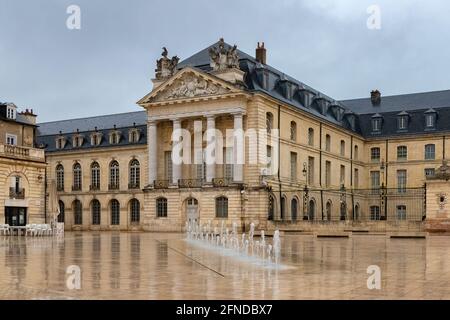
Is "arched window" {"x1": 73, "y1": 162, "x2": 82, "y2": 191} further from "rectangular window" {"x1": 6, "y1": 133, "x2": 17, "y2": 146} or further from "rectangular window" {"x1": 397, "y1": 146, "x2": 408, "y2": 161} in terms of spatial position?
"rectangular window" {"x1": 397, "y1": 146, "x2": 408, "y2": 161}

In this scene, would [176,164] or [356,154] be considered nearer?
[176,164]

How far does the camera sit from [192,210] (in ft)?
170

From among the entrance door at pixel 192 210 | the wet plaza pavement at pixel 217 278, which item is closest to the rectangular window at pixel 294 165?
the entrance door at pixel 192 210

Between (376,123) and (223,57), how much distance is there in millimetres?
24484

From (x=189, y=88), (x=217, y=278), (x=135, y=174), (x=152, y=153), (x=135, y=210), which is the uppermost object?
(x=189, y=88)

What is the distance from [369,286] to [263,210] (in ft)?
124

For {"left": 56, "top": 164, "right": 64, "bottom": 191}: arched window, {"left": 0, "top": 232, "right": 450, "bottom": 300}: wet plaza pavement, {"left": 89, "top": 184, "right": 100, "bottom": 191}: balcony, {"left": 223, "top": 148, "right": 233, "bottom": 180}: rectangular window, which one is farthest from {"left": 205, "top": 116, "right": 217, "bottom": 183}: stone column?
{"left": 0, "top": 232, "right": 450, "bottom": 300}: wet plaza pavement

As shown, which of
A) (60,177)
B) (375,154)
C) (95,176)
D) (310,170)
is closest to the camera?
(310,170)

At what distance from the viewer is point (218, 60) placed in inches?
2009

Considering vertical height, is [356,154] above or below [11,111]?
below

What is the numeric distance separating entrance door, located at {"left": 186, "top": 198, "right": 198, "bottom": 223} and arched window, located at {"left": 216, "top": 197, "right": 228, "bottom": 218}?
78.6 inches

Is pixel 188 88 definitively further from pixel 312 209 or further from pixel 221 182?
pixel 312 209

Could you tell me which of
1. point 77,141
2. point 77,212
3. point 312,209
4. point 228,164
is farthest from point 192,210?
point 77,141

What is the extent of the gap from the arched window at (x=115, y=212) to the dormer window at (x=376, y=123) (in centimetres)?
2725
